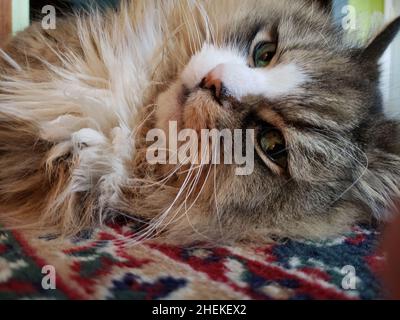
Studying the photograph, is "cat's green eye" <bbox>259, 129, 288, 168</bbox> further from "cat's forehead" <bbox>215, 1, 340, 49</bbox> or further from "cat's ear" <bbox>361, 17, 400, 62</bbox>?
"cat's ear" <bbox>361, 17, 400, 62</bbox>

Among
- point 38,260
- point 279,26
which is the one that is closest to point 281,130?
point 279,26

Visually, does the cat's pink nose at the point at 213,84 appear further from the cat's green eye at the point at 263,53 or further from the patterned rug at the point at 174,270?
the patterned rug at the point at 174,270

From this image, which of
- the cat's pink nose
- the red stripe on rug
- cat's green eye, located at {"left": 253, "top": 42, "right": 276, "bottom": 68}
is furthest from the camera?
cat's green eye, located at {"left": 253, "top": 42, "right": 276, "bottom": 68}

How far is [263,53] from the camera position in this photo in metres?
1.20

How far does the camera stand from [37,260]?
0.80 m

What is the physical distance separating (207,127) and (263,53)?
1.02 feet

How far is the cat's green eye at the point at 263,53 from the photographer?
1.19 meters

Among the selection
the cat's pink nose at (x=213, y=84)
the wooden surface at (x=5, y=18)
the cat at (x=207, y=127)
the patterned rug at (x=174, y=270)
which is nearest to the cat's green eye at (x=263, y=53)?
the cat at (x=207, y=127)

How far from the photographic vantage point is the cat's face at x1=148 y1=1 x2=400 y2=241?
1.06 metres

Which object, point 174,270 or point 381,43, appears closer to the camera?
point 174,270

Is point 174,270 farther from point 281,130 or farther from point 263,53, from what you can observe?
point 263,53

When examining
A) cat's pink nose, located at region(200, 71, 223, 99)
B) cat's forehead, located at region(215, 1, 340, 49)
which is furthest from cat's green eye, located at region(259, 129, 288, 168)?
cat's forehead, located at region(215, 1, 340, 49)

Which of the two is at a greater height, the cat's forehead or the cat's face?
the cat's forehead

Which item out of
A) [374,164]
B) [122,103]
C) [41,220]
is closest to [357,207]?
[374,164]
